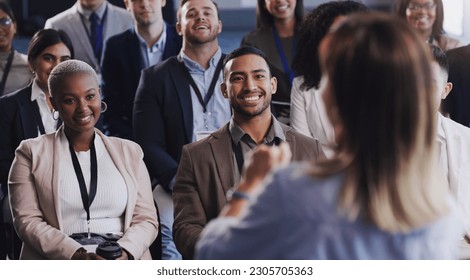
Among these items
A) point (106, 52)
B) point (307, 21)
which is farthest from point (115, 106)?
point (307, 21)

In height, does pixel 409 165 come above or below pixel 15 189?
above

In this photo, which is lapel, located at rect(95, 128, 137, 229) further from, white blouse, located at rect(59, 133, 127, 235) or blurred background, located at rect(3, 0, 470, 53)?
blurred background, located at rect(3, 0, 470, 53)

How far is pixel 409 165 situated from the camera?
109 cm

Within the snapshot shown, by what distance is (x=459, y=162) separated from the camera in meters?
2.17

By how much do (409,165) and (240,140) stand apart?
1.01 meters

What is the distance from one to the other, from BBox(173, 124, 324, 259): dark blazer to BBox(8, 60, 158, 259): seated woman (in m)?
0.16

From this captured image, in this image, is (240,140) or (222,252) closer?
(222,252)

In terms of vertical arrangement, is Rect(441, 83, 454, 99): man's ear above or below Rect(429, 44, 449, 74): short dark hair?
below

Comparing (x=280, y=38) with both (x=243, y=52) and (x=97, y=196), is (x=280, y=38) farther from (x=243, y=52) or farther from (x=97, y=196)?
(x=97, y=196)

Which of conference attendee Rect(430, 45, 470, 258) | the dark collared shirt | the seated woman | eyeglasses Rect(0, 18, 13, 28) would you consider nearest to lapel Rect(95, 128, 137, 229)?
the seated woman

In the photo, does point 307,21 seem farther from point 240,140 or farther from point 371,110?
point 371,110

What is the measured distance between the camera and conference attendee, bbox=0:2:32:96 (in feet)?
8.05
